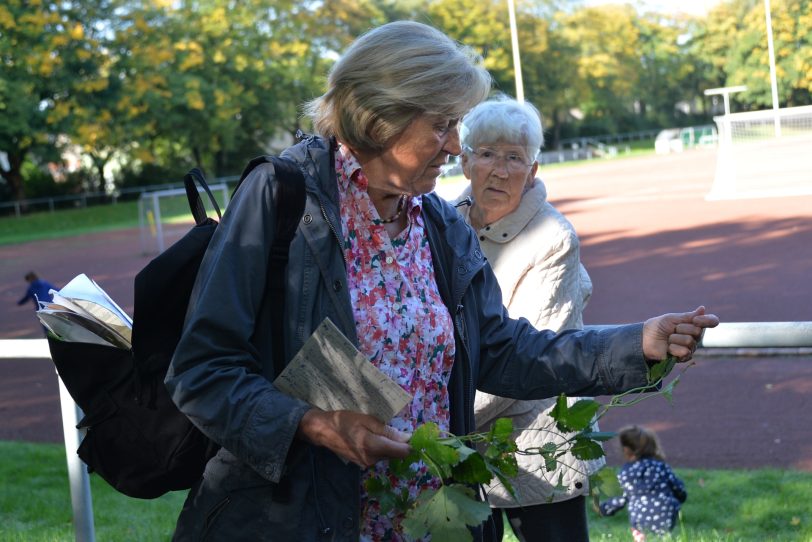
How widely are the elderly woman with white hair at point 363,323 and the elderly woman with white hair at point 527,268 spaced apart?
53 centimetres

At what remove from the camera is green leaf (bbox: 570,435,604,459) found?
218 centimetres

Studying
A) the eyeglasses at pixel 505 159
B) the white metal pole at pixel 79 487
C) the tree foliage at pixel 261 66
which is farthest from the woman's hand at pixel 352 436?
the tree foliage at pixel 261 66

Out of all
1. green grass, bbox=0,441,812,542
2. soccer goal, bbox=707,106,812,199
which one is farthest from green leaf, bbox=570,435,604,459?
soccer goal, bbox=707,106,812,199

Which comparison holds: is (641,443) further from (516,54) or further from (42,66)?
(516,54)

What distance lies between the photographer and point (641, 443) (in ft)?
17.3

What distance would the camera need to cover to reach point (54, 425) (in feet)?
27.6

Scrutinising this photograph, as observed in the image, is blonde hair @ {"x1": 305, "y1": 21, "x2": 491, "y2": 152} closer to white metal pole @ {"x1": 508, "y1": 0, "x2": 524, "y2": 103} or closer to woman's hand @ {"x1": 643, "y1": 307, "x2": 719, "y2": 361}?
woman's hand @ {"x1": 643, "y1": 307, "x2": 719, "y2": 361}

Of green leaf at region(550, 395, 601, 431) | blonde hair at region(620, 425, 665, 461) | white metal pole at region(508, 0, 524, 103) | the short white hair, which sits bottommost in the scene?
blonde hair at region(620, 425, 665, 461)

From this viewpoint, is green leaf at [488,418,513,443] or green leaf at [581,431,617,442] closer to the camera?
green leaf at [488,418,513,443]

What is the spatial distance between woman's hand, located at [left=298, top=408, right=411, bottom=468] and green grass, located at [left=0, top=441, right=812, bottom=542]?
2729mm

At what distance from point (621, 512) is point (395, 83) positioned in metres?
4.28

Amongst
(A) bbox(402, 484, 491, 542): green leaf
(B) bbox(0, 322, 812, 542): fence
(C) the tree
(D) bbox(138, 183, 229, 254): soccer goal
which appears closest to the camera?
(A) bbox(402, 484, 491, 542): green leaf

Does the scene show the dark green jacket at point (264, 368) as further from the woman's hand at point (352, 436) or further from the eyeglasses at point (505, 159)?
the eyeglasses at point (505, 159)

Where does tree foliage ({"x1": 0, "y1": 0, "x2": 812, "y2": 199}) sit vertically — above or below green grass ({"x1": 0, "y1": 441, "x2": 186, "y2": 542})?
above
